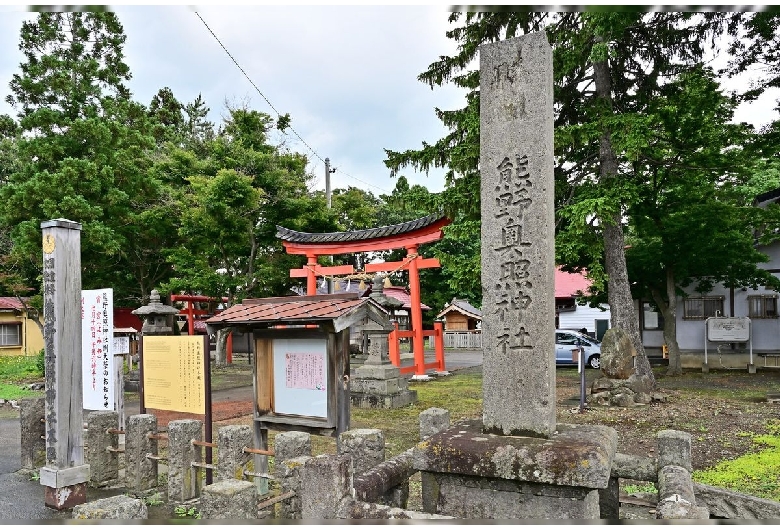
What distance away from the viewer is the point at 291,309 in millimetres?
6516

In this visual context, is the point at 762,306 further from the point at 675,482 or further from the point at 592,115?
the point at 675,482

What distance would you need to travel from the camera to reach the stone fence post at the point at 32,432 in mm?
7676

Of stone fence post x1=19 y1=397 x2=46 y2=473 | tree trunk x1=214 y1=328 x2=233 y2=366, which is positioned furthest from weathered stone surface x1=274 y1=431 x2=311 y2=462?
tree trunk x1=214 y1=328 x2=233 y2=366

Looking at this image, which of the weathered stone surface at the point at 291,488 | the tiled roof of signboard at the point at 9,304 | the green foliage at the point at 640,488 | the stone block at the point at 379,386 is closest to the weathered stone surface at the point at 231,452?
the weathered stone surface at the point at 291,488

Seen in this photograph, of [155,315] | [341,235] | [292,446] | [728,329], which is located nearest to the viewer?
[292,446]

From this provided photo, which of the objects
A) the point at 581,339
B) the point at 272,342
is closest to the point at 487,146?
the point at 272,342

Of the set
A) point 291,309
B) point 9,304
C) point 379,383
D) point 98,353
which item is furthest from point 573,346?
point 9,304

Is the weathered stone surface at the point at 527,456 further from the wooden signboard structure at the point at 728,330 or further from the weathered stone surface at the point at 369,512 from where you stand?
the wooden signboard structure at the point at 728,330

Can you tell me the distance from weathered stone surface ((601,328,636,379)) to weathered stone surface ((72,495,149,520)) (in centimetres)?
1201

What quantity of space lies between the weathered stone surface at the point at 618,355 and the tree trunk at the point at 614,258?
127 cm

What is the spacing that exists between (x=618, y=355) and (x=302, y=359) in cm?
923

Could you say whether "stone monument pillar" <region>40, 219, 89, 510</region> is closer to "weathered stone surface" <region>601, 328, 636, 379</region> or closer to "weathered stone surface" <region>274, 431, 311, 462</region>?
"weathered stone surface" <region>274, 431, 311, 462</region>

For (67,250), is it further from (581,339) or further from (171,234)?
(581,339)

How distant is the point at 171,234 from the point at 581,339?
663 inches
